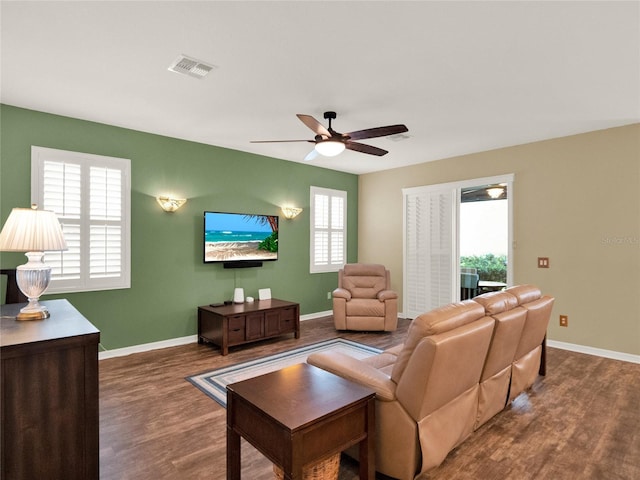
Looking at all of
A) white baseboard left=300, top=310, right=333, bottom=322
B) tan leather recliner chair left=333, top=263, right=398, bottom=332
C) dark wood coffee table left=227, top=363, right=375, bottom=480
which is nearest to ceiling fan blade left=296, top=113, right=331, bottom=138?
dark wood coffee table left=227, top=363, right=375, bottom=480

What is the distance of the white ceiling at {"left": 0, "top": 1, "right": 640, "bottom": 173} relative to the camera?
7.18 ft

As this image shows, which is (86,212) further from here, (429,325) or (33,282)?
(429,325)

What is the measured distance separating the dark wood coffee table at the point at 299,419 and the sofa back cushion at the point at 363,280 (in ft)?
12.1

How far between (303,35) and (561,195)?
399cm

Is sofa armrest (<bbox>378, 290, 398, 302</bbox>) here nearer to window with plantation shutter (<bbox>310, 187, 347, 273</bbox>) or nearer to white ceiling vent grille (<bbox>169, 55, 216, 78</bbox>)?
window with plantation shutter (<bbox>310, 187, 347, 273</bbox>)

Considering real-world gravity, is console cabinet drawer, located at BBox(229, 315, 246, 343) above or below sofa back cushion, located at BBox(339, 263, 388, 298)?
below

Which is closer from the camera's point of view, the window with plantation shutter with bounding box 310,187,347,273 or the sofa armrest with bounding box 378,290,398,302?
the sofa armrest with bounding box 378,290,398,302

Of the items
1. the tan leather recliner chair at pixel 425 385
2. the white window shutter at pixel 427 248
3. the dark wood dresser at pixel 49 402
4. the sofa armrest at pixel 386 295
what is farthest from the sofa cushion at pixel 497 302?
the white window shutter at pixel 427 248

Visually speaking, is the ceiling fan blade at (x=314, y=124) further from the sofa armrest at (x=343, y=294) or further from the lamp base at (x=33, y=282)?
the sofa armrest at (x=343, y=294)

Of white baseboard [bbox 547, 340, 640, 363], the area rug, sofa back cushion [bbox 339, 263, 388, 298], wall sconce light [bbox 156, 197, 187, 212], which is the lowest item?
the area rug

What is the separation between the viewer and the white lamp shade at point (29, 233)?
1.99 meters

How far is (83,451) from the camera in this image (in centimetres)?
178

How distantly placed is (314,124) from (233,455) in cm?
250

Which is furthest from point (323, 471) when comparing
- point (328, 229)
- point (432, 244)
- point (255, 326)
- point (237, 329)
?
point (328, 229)
